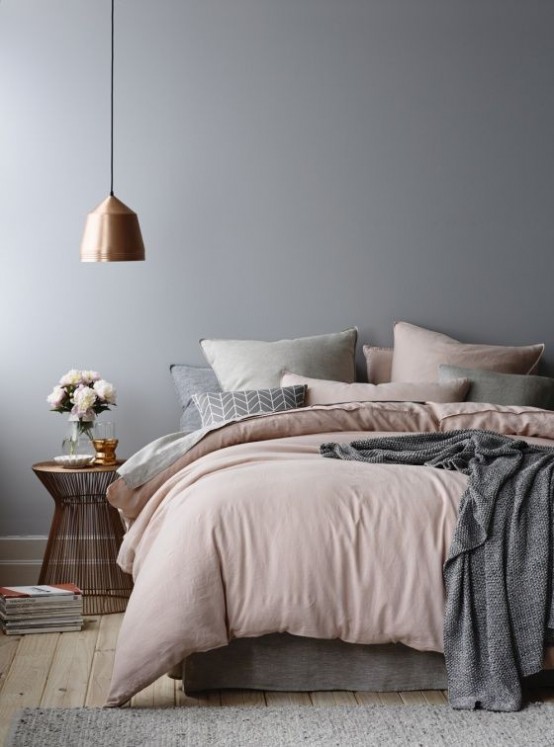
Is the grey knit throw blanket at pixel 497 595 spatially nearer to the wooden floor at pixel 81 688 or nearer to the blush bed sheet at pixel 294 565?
the blush bed sheet at pixel 294 565

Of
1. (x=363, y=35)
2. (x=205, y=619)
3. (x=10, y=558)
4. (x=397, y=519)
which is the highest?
(x=363, y=35)

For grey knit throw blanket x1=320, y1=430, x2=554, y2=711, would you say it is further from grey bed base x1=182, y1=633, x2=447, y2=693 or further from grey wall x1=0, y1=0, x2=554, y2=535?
grey wall x1=0, y1=0, x2=554, y2=535

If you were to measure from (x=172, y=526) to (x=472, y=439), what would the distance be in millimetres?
1061

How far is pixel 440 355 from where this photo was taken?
15.7 feet

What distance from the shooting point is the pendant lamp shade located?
4484 mm

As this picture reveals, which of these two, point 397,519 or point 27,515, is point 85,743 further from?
point 27,515

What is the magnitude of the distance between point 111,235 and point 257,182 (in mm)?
910

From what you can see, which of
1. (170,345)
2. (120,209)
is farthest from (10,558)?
(120,209)

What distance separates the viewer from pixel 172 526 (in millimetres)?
3123

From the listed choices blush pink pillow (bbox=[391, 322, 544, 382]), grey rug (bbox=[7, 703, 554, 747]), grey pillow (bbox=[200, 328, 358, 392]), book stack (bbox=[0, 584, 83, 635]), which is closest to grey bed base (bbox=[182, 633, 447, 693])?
grey rug (bbox=[7, 703, 554, 747])

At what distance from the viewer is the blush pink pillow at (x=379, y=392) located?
14.2 feet

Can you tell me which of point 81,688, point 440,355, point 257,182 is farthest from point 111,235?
point 81,688

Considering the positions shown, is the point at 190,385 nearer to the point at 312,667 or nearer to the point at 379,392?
the point at 379,392

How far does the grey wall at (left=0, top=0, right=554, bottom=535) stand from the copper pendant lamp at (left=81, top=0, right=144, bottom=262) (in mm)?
406
